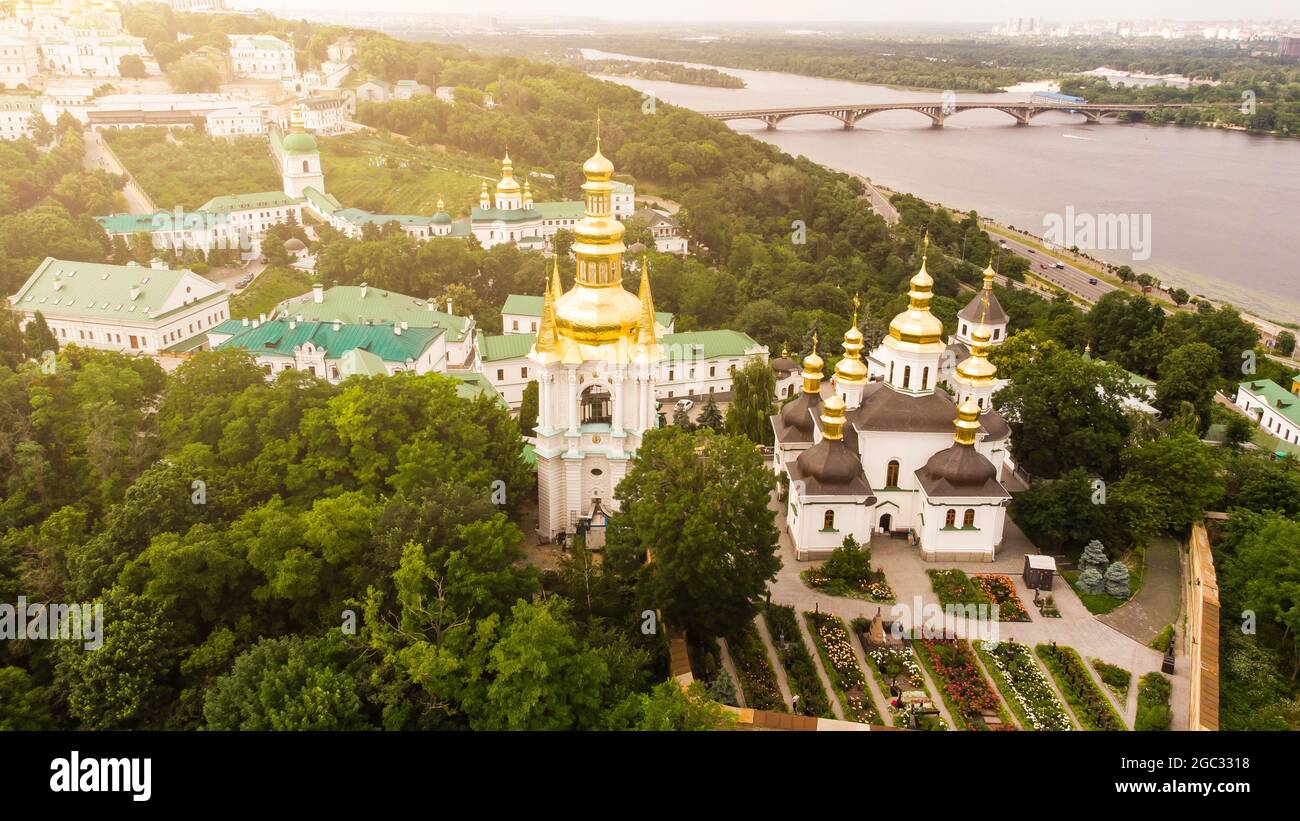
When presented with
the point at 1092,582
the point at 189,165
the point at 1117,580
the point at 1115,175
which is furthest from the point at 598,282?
the point at 1115,175

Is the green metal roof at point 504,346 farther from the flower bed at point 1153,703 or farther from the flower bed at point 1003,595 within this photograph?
the flower bed at point 1153,703

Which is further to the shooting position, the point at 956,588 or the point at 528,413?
the point at 528,413

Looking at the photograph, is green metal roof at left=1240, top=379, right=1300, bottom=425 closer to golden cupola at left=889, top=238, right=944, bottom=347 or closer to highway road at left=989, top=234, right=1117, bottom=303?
highway road at left=989, top=234, right=1117, bottom=303

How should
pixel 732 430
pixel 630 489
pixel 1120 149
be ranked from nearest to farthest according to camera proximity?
pixel 630 489, pixel 732 430, pixel 1120 149

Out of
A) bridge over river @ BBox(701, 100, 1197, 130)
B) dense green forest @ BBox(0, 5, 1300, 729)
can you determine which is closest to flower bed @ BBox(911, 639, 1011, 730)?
dense green forest @ BBox(0, 5, 1300, 729)

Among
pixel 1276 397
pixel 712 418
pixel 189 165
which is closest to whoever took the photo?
pixel 712 418

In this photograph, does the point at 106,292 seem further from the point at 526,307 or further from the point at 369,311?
the point at 526,307

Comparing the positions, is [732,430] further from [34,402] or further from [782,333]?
[34,402]
